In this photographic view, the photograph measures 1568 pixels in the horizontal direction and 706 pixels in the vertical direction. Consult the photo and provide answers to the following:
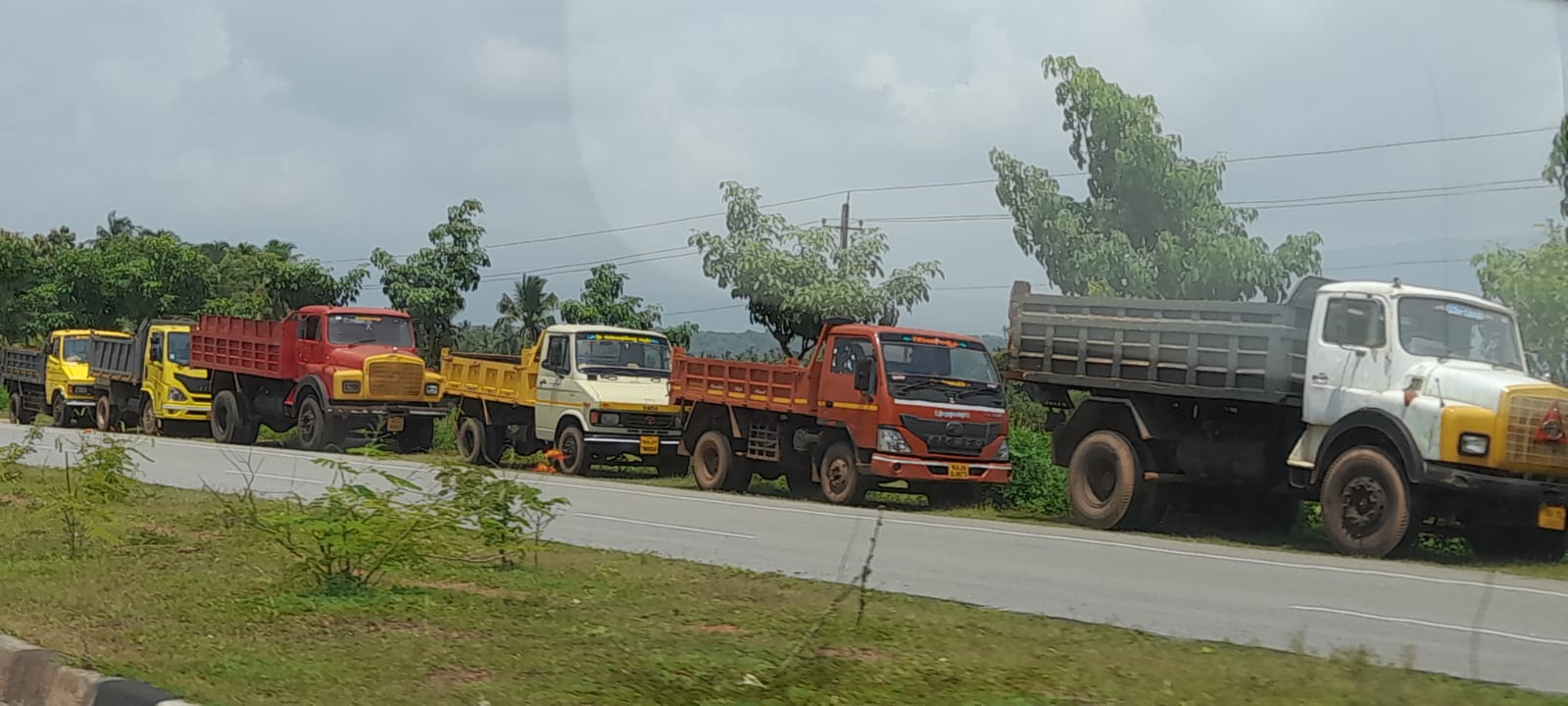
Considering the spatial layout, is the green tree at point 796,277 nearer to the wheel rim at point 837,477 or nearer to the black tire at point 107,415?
the wheel rim at point 837,477

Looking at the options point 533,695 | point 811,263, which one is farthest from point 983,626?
point 811,263

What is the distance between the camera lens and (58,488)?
1622 centimetres

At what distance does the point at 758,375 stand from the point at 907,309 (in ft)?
15.8

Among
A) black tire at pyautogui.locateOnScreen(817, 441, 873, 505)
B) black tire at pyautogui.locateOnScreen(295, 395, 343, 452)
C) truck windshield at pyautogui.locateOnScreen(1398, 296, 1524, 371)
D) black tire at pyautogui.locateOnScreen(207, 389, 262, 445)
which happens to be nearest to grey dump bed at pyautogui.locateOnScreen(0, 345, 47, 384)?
black tire at pyautogui.locateOnScreen(207, 389, 262, 445)

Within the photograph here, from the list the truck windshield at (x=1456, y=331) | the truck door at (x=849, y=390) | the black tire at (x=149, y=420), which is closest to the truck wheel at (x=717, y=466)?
the truck door at (x=849, y=390)

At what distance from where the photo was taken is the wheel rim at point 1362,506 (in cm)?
1496

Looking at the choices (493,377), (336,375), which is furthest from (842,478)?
(336,375)

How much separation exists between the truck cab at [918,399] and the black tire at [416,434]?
11.1 m

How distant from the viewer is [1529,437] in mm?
14367

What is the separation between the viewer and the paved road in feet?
30.9

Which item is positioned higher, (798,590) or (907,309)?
(907,309)

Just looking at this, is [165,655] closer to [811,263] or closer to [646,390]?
[646,390]

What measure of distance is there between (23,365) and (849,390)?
28.8 m

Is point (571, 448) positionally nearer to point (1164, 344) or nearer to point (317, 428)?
point (317, 428)
